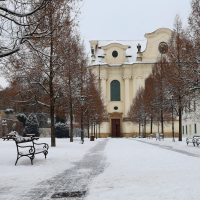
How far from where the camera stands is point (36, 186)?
6.40 metres

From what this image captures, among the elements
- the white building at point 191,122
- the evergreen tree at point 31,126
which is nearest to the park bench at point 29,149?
the white building at point 191,122

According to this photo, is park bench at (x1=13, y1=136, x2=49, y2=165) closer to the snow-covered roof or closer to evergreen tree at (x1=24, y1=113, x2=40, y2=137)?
evergreen tree at (x1=24, y1=113, x2=40, y2=137)

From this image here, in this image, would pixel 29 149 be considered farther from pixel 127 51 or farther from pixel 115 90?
pixel 127 51

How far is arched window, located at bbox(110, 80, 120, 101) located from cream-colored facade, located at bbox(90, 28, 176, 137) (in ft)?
1.55

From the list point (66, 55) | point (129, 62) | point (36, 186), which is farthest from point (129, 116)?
point (36, 186)

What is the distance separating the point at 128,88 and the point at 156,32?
1238cm

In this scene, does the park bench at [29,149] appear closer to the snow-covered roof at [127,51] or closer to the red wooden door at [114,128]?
the red wooden door at [114,128]

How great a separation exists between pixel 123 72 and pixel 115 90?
3.96 m

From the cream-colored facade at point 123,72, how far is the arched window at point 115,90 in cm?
47

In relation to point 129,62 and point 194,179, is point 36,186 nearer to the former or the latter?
point 194,179

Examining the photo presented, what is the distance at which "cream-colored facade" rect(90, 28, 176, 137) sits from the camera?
57312mm

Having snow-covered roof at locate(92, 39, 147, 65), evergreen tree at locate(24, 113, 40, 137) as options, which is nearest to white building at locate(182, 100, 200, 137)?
snow-covered roof at locate(92, 39, 147, 65)

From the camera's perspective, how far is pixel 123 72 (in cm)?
5916

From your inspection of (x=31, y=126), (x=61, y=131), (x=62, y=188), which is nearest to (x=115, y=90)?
(x=61, y=131)
